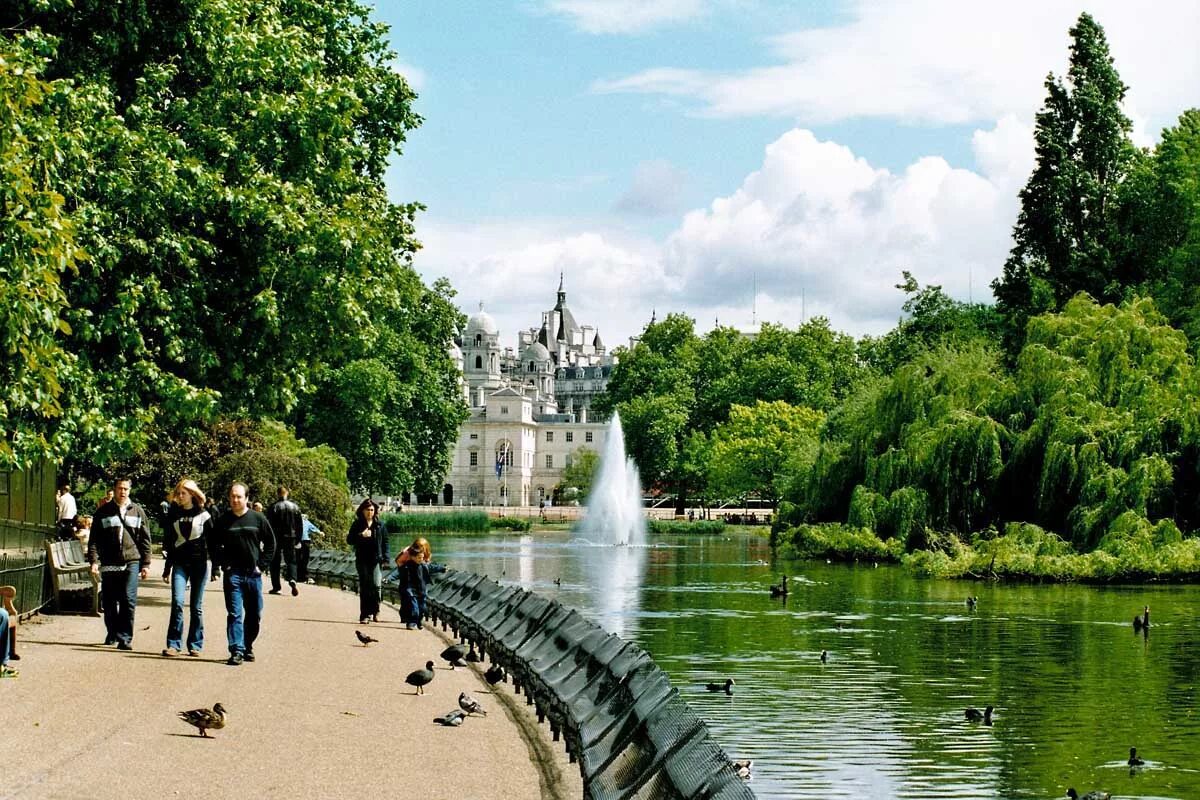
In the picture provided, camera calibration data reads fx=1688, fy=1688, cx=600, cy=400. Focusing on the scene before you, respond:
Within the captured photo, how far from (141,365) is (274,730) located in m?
11.1

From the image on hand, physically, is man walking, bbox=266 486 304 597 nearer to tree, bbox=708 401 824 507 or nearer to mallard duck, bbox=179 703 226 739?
mallard duck, bbox=179 703 226 739

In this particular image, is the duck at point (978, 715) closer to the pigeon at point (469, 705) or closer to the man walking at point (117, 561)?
the pigeon at point (469, 705)

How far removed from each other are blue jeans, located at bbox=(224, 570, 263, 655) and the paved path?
12.8 inches

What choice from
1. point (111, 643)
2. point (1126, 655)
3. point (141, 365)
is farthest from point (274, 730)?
point (1126, 655)

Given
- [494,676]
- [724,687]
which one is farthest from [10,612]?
[724,687]

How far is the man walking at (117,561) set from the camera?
18734 millimetres

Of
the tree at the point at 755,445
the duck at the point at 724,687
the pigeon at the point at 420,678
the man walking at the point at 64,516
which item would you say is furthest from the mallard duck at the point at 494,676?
the tree at the point at 755,445

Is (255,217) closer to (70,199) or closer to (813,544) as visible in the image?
(70,199)

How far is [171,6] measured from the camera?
971 inches

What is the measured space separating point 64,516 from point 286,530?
3.82 m

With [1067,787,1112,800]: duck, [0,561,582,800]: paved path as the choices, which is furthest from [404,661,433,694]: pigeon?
[1067,787,1112,800]: duck

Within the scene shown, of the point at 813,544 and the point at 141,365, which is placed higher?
the point at 141,365

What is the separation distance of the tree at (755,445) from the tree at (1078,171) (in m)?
42.7

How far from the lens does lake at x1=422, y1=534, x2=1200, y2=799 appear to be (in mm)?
16453
